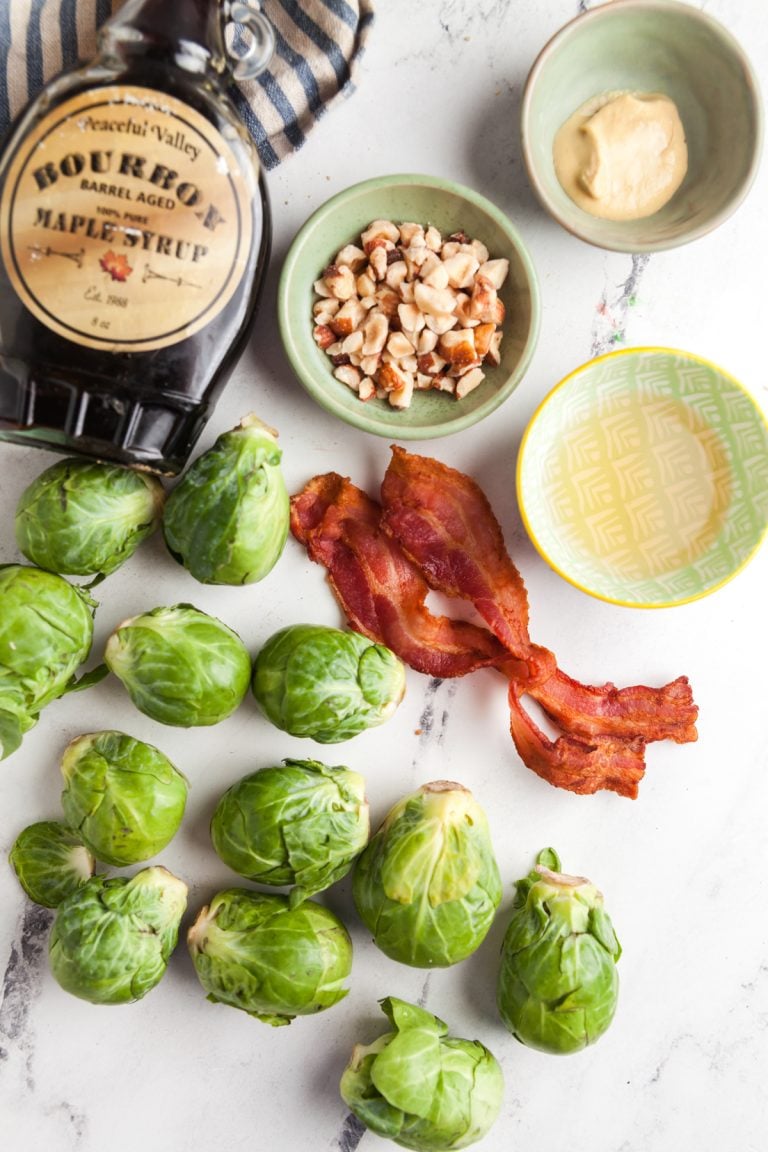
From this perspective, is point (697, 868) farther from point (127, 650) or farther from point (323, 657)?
point (127, 650)

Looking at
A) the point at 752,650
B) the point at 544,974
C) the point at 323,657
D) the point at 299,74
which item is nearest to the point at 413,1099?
the point at 544,974

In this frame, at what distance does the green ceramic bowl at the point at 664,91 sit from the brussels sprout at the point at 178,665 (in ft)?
3.52

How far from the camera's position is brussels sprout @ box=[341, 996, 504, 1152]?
1.89m

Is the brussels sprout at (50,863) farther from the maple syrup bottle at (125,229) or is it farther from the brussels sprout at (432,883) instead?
the maple syrup bottle at (125,229)

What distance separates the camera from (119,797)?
6.07ft

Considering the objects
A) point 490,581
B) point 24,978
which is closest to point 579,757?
point 490,581

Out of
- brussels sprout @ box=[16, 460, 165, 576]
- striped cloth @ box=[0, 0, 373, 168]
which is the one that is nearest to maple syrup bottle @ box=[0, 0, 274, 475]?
brussels sprout @ box=[16, 460, 165, 576]

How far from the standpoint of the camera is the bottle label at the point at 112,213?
1627mm

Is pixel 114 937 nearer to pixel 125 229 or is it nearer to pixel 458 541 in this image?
pixel 458 541

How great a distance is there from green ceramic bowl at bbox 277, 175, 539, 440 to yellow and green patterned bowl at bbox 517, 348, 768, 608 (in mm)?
132

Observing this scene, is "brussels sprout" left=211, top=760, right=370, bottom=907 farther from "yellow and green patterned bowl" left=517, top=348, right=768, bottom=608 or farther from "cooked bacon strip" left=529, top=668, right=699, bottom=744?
"yellow and green patterned bowl" left=517, top=348, right=768, bottom=608

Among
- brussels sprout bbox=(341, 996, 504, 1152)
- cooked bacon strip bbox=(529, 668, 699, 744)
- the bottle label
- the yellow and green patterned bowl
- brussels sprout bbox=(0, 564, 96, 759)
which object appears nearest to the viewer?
the bottle label

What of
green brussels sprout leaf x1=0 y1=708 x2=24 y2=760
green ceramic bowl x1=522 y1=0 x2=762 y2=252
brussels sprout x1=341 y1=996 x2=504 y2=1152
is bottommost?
brussels sprout x1=341 y1=996 x2=504 y2=1152

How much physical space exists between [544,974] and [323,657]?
2.52ft
